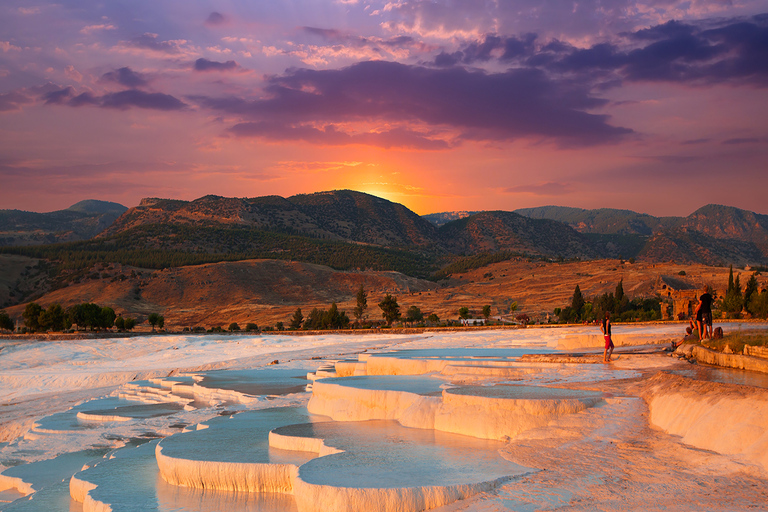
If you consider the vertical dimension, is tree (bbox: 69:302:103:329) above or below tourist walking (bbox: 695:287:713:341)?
below

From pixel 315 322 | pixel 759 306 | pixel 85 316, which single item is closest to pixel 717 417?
pixel 759 306

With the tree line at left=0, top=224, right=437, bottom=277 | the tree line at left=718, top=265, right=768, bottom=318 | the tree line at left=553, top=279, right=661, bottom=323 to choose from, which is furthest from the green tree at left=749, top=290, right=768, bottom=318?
the tree line at left=0, top=224, right=437, bottom=277

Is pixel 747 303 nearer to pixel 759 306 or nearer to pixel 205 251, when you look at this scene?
pixel 759 306

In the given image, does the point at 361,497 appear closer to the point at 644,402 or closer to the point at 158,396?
the point at 644,402

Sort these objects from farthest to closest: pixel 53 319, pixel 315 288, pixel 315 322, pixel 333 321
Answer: pixel 315 288 → pixel 53 319 → pixel 315 322 → pixel 333 321

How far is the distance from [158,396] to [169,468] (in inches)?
508

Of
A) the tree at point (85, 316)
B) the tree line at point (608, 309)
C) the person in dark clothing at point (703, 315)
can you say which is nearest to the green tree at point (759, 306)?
the tree line at point (608, 309)

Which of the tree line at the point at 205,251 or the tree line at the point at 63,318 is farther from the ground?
the tree line at the point at 205,251

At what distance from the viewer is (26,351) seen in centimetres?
4691

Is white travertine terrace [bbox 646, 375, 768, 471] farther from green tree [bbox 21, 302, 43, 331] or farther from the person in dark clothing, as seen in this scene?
green tree [bbox 21, 302, 43, 331]

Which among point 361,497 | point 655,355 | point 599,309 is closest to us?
point 361,497

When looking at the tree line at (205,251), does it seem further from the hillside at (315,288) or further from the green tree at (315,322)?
the green tree at (315,322)

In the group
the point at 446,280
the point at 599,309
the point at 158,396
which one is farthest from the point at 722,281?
the point at 158,396

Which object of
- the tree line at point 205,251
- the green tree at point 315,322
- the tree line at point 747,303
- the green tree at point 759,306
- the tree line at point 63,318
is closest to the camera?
the green tree at point 759,306
